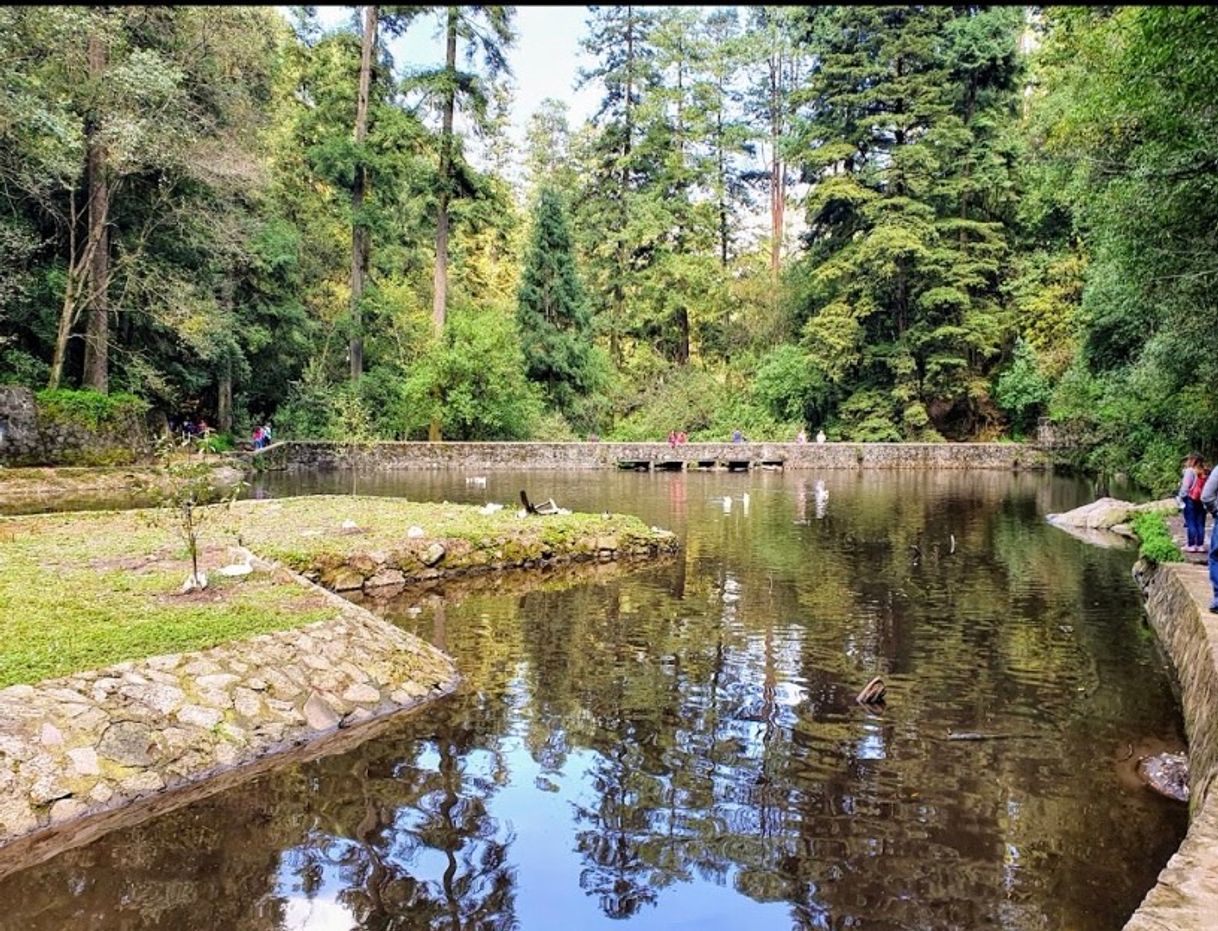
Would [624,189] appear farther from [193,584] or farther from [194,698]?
[194,698]

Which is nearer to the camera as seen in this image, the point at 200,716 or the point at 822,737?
the point at 200,716

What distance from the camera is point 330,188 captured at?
40.2 meters

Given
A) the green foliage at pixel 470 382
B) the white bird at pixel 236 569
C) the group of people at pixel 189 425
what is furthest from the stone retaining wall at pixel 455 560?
the group of people at pixel 189 425

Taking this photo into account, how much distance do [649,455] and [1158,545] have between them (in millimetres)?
23127

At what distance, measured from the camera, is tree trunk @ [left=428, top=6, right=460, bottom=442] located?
113ft

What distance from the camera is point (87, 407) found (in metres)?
22.2

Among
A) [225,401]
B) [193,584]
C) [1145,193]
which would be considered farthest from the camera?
[225,401]

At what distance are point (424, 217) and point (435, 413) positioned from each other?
9378 mm

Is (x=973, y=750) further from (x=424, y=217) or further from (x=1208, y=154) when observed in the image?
(x=424, y=217)

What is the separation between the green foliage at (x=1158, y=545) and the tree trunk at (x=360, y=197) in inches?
1128

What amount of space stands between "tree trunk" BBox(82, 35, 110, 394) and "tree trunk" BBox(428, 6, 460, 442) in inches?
489

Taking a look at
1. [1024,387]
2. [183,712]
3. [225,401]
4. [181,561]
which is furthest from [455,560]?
[1024,387]

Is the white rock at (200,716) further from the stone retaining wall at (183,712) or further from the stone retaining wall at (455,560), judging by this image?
the stone retaining wall at (455,560)

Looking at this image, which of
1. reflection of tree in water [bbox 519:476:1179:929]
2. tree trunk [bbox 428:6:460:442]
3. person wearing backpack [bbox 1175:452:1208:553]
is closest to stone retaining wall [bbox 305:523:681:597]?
reflection of tree in water [bbox 519:476:1179:929]
